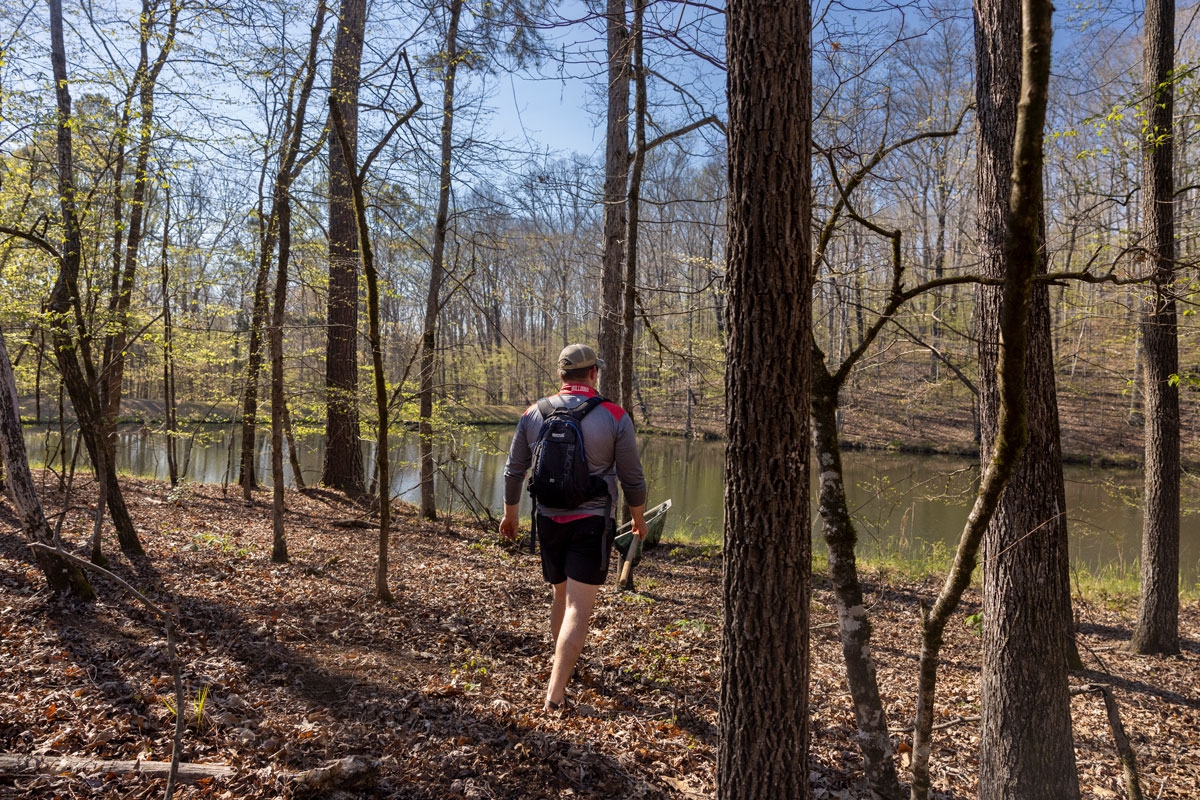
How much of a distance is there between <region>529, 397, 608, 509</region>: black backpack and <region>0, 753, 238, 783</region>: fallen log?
168 centimetres

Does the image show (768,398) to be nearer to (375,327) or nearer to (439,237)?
(375,327)

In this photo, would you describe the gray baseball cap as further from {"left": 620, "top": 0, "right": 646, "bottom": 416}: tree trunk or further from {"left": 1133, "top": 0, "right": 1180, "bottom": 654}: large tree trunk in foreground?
{"left": 1133, "top": 0, "right": 1180, "bottom": 654}: large tree trunk in foreground

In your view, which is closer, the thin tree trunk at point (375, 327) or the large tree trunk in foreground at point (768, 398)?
the large tree trunk in foreground at point (768, 398)

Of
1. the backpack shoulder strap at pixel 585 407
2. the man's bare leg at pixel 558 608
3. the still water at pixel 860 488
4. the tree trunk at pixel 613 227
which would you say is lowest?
the still water at pixel 860 488

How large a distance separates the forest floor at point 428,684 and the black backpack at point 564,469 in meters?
1.08

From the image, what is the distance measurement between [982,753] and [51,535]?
548cm

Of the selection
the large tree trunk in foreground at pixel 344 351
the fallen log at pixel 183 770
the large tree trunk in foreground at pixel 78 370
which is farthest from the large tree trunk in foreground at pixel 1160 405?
the large tree trunk in foreground at pixel 344 351

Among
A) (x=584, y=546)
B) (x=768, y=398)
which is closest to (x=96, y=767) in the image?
(x=584, y=546)

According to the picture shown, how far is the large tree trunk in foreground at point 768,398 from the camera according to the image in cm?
207

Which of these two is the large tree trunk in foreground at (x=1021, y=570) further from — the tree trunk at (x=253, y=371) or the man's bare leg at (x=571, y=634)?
the tree trunk at (x=253, y=371)

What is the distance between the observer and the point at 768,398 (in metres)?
2.06

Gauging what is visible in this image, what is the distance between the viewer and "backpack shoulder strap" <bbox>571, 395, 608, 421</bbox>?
3.32 meters

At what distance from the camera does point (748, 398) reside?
82.0 inches

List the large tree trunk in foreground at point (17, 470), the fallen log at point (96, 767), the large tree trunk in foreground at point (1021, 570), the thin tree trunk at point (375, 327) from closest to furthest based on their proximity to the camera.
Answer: the fallen log at point (96, 767) → the large tree trunk in foreground at point (1021, 570) → the large tree trunk in foreground at point (17, 470) → the thin tree trunk at point (375, 327)
